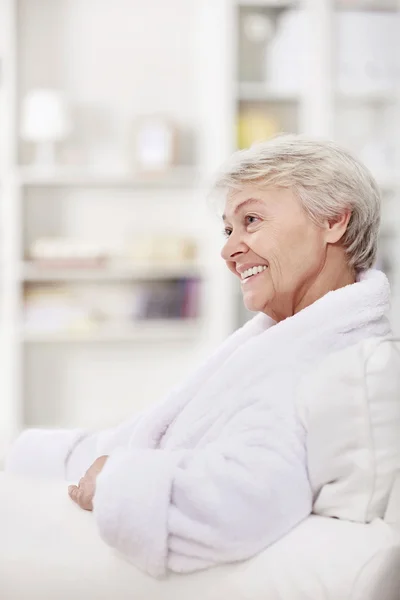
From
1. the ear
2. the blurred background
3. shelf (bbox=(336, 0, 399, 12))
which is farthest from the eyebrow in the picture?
shelf (bbox=(336, 0, 399, 12))

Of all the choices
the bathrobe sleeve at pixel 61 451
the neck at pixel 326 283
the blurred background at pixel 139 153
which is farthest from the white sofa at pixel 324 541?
the blurred background at pixel 139 153

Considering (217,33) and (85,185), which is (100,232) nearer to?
(85,185)

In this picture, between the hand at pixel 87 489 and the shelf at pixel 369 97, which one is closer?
the hand at pixel 87 489

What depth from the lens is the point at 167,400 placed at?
1.22 m

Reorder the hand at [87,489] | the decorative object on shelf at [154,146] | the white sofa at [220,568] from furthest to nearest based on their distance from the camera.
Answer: the decorative object on shelf at [154,146] → the hand at [87,489] → the white sofa at [220,568]

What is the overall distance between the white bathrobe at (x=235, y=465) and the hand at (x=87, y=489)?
71mm

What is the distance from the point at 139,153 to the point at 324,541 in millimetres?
3401

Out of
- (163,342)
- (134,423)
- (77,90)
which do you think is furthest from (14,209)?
(134,423)

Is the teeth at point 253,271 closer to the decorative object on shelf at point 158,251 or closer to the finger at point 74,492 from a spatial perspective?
the finger at point 74,492

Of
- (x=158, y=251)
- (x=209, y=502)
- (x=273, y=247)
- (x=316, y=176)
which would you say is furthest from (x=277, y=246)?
(x=158, y=251)

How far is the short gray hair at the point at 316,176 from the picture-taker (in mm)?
1152

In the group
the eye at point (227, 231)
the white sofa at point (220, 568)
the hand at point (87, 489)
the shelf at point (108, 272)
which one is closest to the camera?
the white sofa at point (220, 568)

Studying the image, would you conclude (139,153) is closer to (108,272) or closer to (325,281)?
(108,272)

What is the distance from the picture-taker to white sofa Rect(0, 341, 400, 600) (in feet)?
3.13
